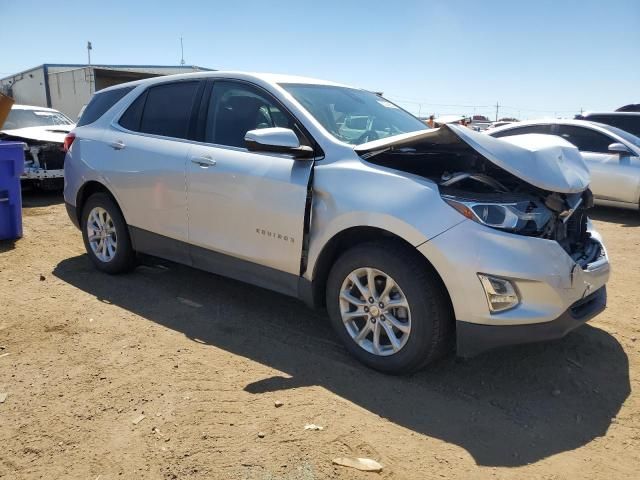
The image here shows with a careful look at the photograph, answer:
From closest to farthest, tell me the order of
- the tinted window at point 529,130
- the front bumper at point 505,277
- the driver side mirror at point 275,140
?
the front bumper at point 505,277 < the driver side mirror at point 275,140 < the tinted window at point 529,130

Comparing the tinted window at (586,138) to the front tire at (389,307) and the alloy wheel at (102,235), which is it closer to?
the front tire at (389,307)

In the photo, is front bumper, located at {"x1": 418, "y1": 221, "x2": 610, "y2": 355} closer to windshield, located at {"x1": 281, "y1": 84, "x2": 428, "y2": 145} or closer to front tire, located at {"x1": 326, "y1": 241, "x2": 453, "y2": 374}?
front tire, located at {"x1": 326, "y1": 241, "x2": 453, "y2": 374}

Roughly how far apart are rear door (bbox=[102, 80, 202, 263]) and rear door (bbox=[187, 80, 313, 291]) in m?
0.19

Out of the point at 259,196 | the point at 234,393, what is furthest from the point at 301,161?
the point at 234,393

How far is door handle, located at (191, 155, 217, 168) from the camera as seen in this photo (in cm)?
388

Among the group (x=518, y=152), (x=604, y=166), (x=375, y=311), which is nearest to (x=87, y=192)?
(x=375, y=311)

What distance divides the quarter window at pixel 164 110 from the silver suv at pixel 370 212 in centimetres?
2

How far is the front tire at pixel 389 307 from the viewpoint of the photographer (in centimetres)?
293

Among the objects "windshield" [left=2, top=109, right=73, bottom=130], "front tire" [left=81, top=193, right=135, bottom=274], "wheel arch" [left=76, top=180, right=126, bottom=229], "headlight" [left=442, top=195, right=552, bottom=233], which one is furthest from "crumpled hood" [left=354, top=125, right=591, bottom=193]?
"windshield" [left=2, top=109, right=73, bottom=130]

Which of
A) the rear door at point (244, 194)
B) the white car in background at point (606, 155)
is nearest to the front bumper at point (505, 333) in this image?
the rear door at point (244, 194)

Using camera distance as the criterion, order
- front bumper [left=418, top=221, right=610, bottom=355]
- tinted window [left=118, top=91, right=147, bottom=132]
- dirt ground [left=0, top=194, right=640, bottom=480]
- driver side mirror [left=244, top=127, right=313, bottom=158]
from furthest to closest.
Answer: tinted window [left=118, top=91, right=147, bottom=132], driver side mirror [left=244, top=127, right=313, bottom=158], front bumper [left=418, top=221, right=610, bottom=355], dirt ground [left=0, top=194, right=640, bottom=480]

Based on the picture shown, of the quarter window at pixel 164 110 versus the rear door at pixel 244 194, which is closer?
the rear door at pixel 244 194

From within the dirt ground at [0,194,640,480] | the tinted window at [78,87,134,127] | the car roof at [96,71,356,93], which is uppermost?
the car roof at [96,71,356,93]

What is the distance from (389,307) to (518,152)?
115cm
